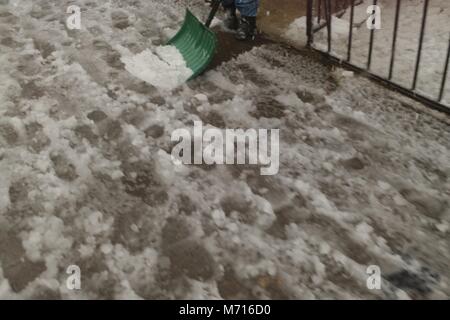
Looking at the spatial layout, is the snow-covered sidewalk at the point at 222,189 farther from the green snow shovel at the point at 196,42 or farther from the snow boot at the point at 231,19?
the snow boot at the point at 231,19

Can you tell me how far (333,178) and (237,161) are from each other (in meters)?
0.69

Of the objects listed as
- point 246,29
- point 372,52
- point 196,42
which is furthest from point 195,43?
point 372,52

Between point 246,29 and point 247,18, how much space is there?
0.12 meters

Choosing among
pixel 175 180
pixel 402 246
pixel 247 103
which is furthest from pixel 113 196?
pixel 402 246

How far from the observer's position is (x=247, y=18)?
444 cm

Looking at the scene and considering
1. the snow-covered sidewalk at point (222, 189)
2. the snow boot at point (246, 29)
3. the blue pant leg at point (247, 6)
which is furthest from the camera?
the snow boot at point (246, 29)

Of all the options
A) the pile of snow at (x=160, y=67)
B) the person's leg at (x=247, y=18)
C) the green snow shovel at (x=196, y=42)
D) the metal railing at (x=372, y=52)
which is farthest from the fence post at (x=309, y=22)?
the pile of snow at (x=160, y=67)

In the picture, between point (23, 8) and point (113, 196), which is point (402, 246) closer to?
point (113, 196)

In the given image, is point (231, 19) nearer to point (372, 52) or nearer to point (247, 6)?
point (247, 6)

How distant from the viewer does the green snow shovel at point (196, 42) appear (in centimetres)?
413

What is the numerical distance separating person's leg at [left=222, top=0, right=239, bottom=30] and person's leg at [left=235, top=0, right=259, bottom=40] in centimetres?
20

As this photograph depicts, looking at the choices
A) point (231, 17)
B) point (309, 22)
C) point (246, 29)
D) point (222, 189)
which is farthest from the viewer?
point (231, 17)

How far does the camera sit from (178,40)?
4574 mm

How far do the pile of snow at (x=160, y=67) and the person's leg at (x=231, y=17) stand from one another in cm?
67
